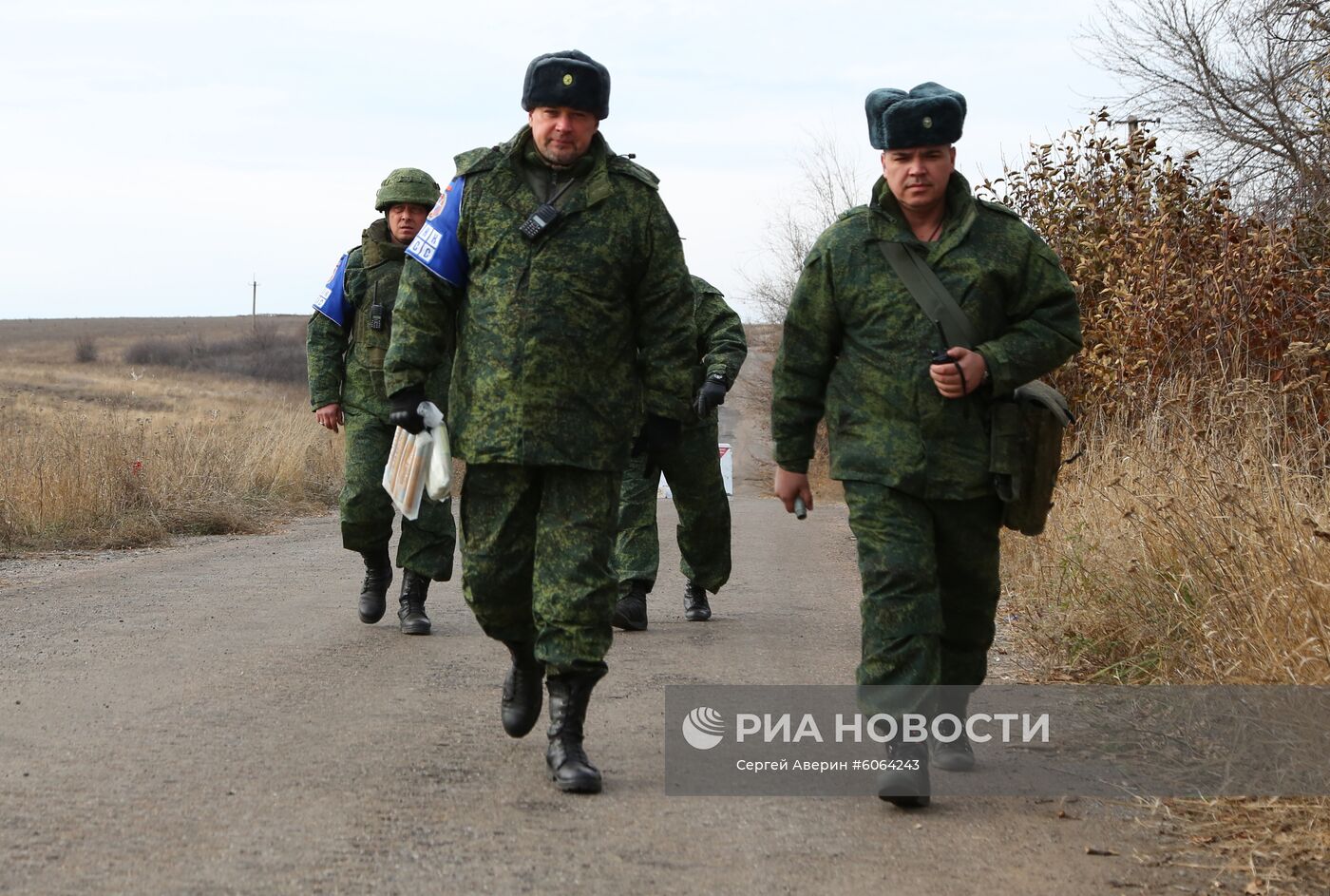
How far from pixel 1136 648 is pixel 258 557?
23.4 ft

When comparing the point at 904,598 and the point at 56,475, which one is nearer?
the point at 904,598

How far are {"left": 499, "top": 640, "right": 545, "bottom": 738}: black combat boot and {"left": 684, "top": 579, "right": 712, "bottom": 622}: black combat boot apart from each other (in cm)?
338

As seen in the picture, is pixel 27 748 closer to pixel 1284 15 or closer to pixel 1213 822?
pixel 1213 822

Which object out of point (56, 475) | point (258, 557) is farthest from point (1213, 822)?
point (56, 475)

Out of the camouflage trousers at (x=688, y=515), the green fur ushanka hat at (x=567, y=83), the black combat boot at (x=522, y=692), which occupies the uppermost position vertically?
the green fur ushanka hat at (x=567, y=83)

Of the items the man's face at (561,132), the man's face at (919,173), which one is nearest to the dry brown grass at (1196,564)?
the man's face at (919,173)

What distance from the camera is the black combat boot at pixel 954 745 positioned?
207 inches

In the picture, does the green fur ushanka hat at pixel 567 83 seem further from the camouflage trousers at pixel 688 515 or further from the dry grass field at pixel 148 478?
the dry grass field at pixel 148 478

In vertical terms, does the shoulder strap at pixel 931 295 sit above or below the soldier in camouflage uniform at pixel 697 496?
above

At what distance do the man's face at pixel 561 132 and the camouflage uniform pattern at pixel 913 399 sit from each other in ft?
2.63

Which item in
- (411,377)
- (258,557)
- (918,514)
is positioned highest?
(411,377)

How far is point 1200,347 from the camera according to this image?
1009 centimetres

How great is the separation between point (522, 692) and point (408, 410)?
3.23 ft

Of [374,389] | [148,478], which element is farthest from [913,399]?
[148,478]
